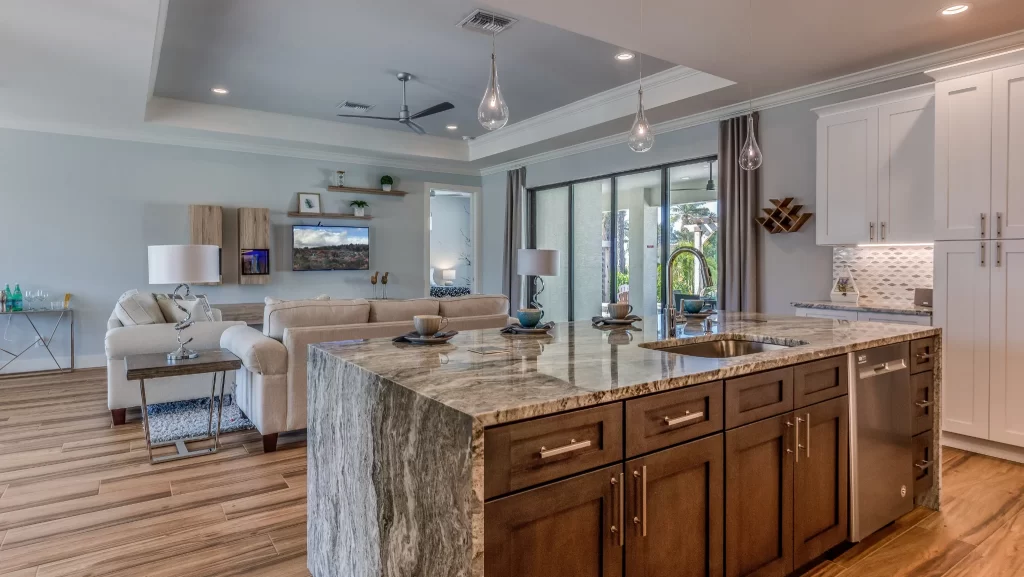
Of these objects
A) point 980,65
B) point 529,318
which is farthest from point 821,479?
point 980,65

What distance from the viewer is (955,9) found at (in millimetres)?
3268

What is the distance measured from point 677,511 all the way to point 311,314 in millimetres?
2753

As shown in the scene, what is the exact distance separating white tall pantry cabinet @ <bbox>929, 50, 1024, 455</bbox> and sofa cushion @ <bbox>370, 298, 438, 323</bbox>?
3.32 m

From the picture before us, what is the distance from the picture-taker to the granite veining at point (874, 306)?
12.6ft

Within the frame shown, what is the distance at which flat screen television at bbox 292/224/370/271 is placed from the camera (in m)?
7.59

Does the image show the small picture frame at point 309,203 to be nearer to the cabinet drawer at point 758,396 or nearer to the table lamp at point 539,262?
A: the table lamp at point 539,262

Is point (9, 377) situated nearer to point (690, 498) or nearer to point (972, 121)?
point (690, 498)

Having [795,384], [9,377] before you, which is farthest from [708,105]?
[9,377]

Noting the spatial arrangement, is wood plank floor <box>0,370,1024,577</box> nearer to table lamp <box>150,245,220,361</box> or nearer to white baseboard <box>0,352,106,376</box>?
table lamp <box>150,245,220,361</box>

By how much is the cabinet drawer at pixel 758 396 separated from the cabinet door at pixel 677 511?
11cm

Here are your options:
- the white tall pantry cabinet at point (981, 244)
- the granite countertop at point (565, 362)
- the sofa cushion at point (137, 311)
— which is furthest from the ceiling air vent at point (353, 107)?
the white tall pantry cabinet at point (981, 244)

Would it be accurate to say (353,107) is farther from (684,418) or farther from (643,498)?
(643,498)

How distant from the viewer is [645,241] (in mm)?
6469

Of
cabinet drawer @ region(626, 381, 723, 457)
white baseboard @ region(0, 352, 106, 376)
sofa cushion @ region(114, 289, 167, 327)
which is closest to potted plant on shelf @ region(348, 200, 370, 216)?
white baseboard @ region(0, 352, 106, 376)
